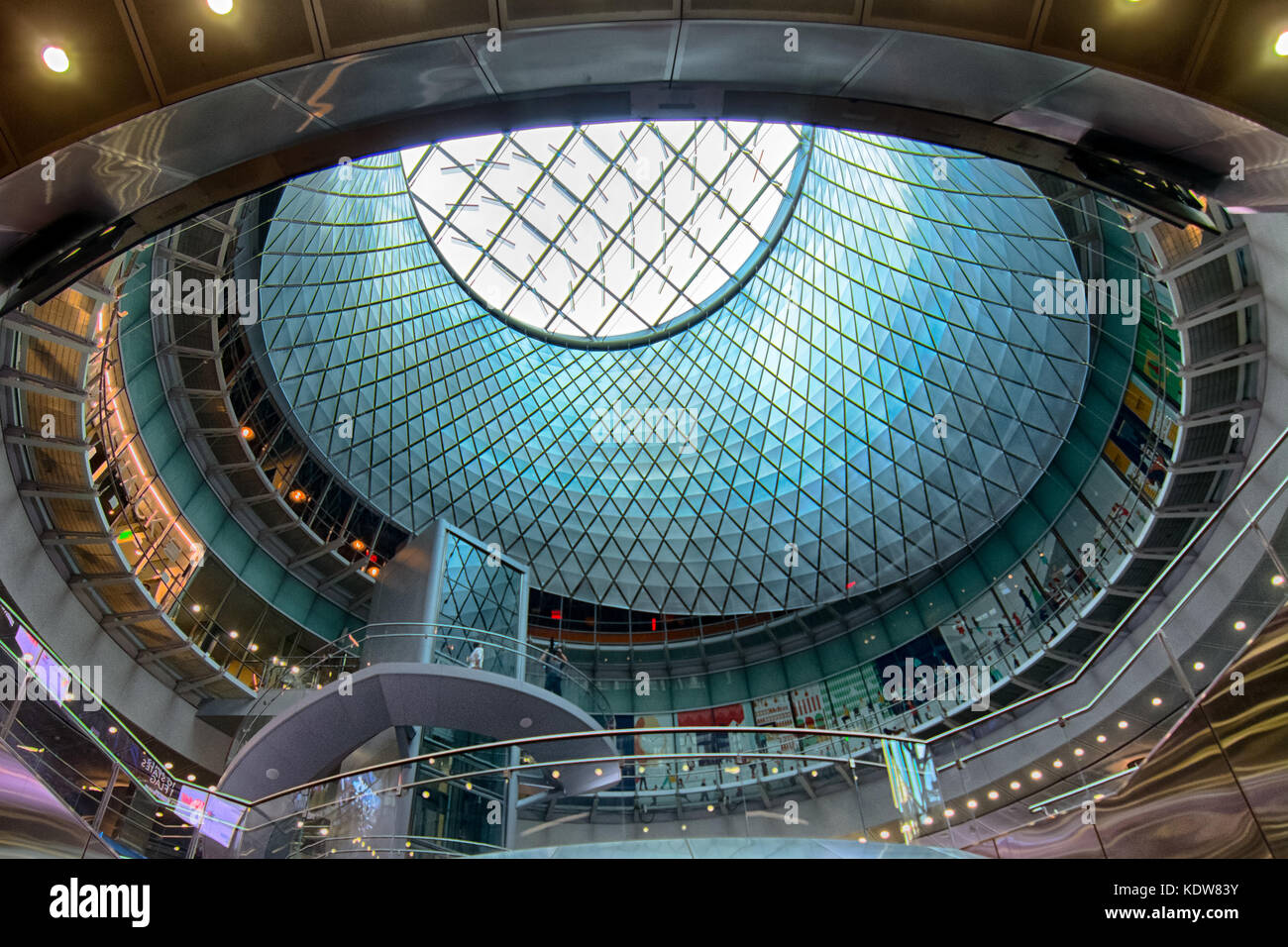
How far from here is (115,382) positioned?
2403cm

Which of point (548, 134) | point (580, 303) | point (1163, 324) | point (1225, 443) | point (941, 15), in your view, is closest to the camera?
point (941, 15)

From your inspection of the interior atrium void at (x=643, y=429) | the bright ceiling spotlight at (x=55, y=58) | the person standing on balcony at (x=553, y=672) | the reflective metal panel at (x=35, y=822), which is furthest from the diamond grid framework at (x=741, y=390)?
the reflective metal panel at (x=35, y=822)

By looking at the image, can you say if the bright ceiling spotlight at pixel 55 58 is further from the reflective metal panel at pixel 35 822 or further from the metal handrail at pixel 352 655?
the metal handrail at pixel 352 655

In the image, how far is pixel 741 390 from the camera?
39.3 meters

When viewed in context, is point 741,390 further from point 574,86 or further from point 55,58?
point 55,58

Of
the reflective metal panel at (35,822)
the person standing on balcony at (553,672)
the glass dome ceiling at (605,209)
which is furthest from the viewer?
the glass dome ceiling at (605,209)

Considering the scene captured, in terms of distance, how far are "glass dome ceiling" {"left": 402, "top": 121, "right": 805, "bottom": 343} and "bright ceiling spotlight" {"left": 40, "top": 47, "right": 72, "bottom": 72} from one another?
994 inches

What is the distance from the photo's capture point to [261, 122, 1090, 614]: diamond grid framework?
29594 mm

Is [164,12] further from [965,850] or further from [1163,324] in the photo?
[1163,324]

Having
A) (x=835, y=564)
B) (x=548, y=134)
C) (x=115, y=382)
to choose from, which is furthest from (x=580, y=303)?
(x=115, y=382)

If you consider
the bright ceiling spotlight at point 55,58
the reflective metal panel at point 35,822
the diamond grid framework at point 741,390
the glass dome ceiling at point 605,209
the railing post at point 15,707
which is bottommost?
the reflective metal panel at point 35,822

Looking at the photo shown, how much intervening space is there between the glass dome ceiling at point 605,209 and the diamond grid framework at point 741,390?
4.21ft

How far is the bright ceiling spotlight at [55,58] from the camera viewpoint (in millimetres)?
7238

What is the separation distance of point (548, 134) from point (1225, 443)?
27193 millimetres
